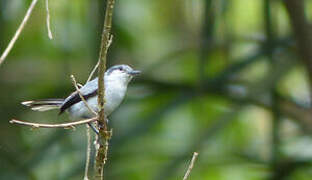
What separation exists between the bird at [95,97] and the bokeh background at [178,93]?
2.22ft

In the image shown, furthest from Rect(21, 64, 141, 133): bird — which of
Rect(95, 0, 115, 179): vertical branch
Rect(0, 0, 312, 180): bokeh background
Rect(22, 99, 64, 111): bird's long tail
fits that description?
Rect(95, 0, 115, 179): vertical branch

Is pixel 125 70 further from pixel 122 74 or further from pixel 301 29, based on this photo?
pixel 301 29

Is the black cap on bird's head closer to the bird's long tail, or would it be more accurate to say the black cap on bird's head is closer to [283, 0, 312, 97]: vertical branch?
the bird's long tail

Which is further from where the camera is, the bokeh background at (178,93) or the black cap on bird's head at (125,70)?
the bokeh background at (178,93)

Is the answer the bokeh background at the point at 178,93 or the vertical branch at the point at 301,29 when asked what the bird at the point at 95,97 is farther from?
the vertical branch at the point at 301,29

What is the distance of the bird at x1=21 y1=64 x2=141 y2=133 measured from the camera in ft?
10.2

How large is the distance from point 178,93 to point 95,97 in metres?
1.55

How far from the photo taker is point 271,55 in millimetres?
4113

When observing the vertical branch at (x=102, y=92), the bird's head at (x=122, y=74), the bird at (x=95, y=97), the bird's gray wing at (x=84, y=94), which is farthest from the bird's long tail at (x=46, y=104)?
the vertical branch at (x=102, y=92)

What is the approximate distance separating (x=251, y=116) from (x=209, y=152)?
107 cm

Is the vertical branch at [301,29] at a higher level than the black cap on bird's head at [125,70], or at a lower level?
higher

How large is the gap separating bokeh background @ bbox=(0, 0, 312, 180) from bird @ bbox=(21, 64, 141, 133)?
68 centimetres

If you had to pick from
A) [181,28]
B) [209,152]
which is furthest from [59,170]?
[181,28]

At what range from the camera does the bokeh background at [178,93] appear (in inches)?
164
